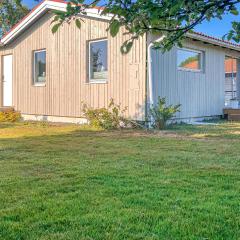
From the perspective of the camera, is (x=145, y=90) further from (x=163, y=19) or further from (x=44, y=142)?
(x=163, y=19)

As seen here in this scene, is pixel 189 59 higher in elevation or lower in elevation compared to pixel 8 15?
lower

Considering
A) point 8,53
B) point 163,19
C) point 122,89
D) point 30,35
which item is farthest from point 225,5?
point 8,53

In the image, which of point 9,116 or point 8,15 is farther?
point 8,15

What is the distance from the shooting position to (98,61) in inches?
500

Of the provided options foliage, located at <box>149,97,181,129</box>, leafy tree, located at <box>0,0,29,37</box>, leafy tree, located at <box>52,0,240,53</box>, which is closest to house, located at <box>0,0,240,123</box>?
foliage, located at <box>149,97,181,129</box>

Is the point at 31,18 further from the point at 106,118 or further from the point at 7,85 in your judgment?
the point at 106,118

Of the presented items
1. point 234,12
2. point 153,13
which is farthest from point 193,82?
point 153,13

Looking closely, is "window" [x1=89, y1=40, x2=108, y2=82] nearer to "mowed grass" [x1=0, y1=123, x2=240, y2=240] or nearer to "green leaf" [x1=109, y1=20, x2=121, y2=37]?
"mowed grass" [x1=0, y1=123, x2=240, y2=240]

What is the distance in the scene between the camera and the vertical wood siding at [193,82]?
11.8m

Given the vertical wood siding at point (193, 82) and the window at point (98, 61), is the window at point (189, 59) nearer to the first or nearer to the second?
the vertical wood siding at point (193, 82)

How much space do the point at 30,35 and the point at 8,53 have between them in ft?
5.41

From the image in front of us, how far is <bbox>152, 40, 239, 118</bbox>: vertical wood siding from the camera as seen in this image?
11.8 metres

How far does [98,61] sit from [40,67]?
9.92 feet

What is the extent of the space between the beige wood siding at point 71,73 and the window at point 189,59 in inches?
70.2
